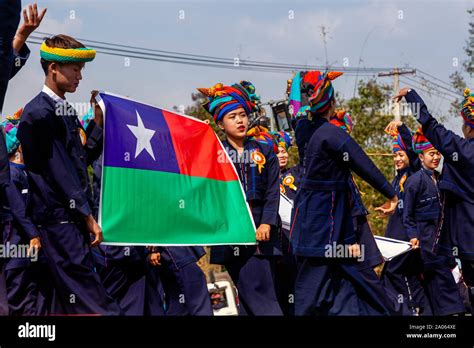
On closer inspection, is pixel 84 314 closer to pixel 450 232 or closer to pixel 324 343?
pixel 324 343

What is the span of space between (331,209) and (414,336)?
1.50 metres

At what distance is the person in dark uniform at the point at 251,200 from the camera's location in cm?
766

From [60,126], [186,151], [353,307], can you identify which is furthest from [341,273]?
[60,126]

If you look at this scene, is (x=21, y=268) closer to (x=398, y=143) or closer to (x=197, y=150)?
(x=197, y=150)

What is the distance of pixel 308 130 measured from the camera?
739cm

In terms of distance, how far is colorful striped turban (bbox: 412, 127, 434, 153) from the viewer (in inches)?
402

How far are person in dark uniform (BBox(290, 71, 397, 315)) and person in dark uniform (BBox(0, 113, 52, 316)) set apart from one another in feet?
7.13

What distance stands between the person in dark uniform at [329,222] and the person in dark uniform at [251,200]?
0.53 metres

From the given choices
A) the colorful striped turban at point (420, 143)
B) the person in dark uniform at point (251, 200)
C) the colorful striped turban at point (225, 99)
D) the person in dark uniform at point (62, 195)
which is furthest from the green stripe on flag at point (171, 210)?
A: the colorful striped turban at point (420, 143)

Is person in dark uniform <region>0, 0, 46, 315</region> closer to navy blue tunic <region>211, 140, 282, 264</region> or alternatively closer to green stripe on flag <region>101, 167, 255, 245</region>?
green stripe on flag <region>101, 167, 255, 245</region>

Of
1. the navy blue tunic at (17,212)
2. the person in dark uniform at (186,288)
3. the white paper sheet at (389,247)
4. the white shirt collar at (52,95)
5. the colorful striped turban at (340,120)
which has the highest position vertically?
the white shirt collar at (52,95)

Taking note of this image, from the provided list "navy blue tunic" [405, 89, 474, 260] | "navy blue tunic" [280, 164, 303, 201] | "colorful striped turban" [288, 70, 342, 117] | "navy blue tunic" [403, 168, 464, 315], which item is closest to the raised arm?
"navy blue tunic" [405, 89, 474, 260]

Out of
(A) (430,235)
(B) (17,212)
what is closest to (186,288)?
(B) (17,212)

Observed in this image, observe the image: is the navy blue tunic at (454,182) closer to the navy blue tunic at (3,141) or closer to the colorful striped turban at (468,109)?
the colorful striped turban at (468,109)
